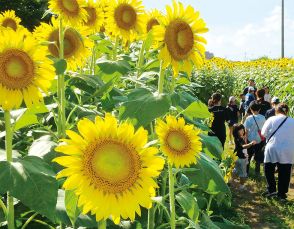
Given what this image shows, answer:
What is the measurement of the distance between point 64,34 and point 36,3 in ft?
81.3

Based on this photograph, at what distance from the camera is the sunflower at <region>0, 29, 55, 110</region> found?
2.09 m

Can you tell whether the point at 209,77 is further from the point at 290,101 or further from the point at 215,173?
the point at 215,173

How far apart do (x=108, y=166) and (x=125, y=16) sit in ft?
7.32

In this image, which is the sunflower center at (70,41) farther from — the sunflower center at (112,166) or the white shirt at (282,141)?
the white shirt at (282,141)

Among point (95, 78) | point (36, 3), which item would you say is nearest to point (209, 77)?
point (36, 3)

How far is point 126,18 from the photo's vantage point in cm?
380

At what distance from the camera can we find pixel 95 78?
3.19m

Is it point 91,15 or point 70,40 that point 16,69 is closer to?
point 70,40

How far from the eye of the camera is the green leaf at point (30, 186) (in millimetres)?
1974

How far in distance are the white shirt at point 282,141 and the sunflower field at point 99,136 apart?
432 centimetres

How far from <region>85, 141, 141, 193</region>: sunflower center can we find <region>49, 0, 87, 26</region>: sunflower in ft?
4.89

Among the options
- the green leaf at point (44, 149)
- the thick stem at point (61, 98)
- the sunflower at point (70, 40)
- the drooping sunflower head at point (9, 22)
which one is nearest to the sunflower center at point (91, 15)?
the drooping sunflower head at point (9, 22)

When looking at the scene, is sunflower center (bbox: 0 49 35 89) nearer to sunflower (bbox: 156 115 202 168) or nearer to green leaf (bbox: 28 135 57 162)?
green leaf (bbox: 28 135 57 162)

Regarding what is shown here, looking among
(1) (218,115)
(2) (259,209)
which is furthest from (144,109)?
(1) (218,115)
